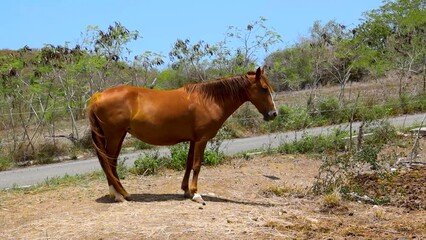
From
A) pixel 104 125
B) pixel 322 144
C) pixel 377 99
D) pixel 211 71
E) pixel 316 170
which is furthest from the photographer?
pixel 377 99

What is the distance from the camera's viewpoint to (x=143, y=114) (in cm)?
712

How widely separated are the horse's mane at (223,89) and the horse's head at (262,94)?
0.10 m

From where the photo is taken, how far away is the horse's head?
747 cm

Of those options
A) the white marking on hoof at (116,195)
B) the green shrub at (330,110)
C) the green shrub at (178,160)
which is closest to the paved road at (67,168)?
the green shrub at (178,160)

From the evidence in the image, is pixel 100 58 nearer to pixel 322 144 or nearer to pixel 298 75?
pixel 322 144

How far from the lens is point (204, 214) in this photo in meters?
6.45

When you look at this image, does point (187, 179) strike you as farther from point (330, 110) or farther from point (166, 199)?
point (330, 110)

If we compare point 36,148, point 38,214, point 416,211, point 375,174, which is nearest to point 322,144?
point 375,174

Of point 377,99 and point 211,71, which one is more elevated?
point 211,71

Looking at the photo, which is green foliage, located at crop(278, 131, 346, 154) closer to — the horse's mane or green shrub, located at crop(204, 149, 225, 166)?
green shrub, located at crop(204, 149, 225, 166)

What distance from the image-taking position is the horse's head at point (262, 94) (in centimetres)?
747

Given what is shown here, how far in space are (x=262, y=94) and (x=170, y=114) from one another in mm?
1234

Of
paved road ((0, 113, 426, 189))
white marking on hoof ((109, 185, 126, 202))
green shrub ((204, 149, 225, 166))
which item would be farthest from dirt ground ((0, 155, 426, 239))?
paved road ((0, 113, 426, 189))

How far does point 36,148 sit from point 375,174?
9252 millimetres
